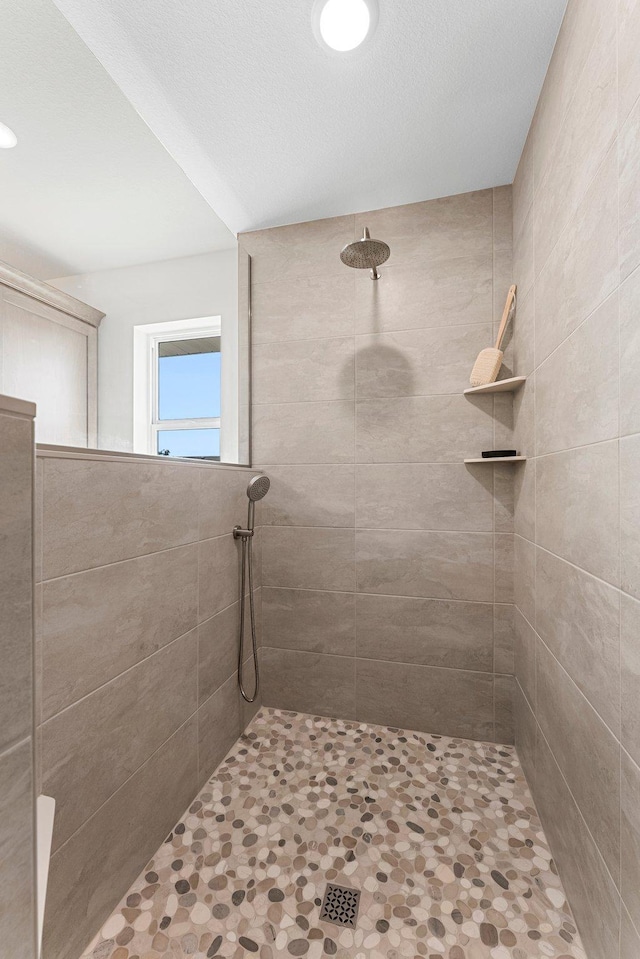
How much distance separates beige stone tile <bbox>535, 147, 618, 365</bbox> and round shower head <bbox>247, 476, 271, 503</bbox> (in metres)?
1.15

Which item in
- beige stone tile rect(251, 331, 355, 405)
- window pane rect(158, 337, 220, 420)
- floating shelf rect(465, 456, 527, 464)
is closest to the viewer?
window pane rect(158, 337, 220, 420)

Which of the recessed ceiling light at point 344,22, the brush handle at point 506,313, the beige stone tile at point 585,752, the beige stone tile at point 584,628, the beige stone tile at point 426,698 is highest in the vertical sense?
the recessed ceiling light at point 344,22

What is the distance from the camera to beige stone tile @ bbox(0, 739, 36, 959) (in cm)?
35

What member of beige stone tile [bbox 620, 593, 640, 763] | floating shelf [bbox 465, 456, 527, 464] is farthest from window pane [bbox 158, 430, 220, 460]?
beige stone tile [bbox 620, 593, 640, 763]

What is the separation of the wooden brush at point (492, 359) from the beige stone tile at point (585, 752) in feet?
3.36

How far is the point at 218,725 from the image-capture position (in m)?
1.60

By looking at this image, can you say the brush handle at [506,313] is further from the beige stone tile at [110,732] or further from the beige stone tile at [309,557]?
the beige stone tile at [110,732]

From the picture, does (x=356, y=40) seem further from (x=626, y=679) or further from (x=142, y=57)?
(x=626, y=679)

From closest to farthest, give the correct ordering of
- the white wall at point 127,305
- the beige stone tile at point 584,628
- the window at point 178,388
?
the beige stone tile at point 584,628 < the white wall at point 127,305 < the window at point 178,388

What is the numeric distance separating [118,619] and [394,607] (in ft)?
3.96

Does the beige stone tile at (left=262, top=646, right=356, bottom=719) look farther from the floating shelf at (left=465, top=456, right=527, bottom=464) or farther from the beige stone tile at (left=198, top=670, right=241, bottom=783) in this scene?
the floating shelf at (left=465, top=456, right=527, bottom=464)

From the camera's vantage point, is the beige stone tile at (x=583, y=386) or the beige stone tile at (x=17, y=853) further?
the beige stone tile at (x=583, y=386)

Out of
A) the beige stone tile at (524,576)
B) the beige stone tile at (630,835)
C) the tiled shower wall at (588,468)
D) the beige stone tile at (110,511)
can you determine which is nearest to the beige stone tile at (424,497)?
the beige stone tile at (524,576)

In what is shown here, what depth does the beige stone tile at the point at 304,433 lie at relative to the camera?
1.93m
